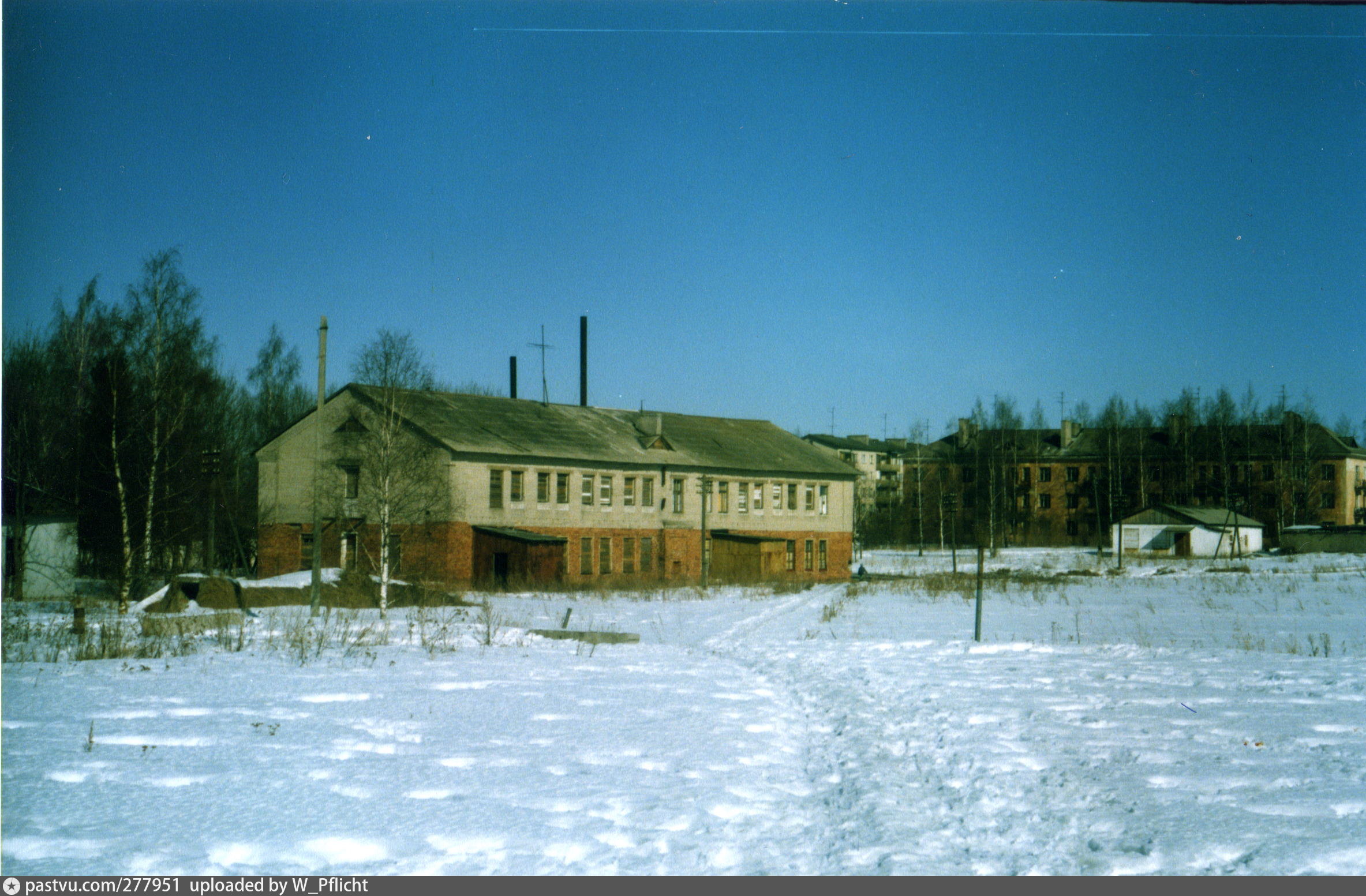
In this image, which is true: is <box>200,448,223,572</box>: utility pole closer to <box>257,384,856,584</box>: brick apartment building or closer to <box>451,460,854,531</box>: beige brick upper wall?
<box>257,384,856,584</box>: brick apartment building

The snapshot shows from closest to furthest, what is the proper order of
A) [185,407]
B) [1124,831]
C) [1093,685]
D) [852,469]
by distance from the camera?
[1124,831], [1093,685], [185,407], [852,469]

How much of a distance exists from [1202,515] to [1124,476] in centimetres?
1132

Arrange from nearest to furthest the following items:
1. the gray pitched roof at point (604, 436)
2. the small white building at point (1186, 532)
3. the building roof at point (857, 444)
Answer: the gray pitched roof at point (604, 436)
the small white building at point (1186, 532)
the building roof at point (857, 444)

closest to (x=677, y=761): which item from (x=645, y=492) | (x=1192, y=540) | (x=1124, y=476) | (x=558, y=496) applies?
(x=558, y=496)

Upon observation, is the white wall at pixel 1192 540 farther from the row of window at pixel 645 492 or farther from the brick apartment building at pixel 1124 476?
the row of window at pixel 645 492

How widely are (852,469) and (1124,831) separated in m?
51.9

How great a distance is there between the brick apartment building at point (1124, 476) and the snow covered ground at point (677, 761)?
5091cm

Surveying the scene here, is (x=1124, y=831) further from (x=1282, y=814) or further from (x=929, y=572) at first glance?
(x=929, y=572)

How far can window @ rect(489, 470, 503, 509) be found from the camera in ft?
142

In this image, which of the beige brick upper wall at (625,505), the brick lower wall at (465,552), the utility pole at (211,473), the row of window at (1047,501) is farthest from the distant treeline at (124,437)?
the row of window at (1047,501)

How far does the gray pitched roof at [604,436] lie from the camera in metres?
43.8

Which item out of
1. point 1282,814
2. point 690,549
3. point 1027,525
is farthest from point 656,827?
point 1027,525

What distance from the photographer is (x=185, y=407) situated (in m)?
26.8

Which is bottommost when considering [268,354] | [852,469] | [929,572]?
[929,572]
